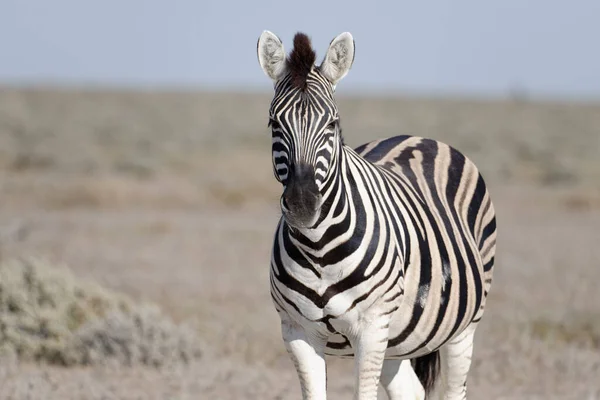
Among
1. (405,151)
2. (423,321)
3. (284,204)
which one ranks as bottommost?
(423,321)

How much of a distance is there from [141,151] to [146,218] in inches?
494

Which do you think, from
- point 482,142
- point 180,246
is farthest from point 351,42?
point 482,142

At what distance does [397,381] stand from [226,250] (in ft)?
30.7

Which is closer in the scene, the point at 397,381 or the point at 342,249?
the point at 342,249

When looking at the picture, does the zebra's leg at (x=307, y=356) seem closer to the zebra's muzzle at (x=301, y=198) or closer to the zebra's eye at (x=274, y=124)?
the zebra's muzzle at (x=301, y=198)

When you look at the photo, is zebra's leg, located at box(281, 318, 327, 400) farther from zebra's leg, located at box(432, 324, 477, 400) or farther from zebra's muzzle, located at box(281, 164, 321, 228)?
zebra's leg, located at box(432, 324, 477, 400)

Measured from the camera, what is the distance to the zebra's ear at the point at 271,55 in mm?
4092

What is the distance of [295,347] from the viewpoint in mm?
4273

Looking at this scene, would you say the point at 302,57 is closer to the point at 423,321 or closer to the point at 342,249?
the point at 342,249

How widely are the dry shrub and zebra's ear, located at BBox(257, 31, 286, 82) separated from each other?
4257mm

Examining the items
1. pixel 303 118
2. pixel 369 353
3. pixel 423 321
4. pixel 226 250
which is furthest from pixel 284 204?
pixel 226 250

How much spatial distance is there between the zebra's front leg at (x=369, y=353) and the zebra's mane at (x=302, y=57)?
112cm

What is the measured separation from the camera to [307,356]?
428 cm

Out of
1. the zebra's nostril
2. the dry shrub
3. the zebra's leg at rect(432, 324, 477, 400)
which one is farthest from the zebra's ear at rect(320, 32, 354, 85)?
the dry shrub
